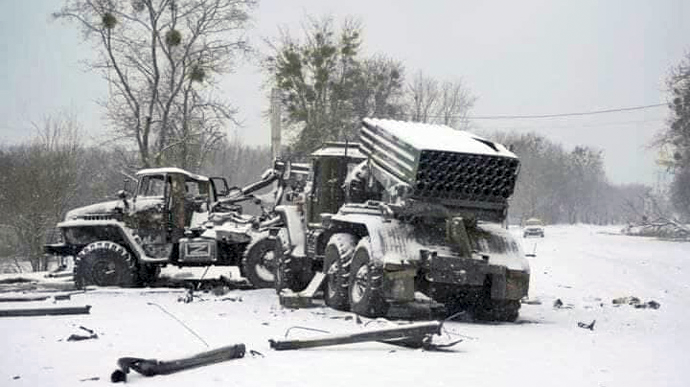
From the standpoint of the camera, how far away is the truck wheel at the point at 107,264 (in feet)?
58.8

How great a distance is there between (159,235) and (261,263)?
2.33 m

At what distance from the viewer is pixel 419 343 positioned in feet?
31.1

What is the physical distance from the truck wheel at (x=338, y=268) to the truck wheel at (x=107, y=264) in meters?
5.52

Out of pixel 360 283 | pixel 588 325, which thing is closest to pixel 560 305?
pixel 588 325

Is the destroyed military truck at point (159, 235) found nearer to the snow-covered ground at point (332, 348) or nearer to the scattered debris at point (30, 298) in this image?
the snow-covered ground at point (332, 348)

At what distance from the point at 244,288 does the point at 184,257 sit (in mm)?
1534

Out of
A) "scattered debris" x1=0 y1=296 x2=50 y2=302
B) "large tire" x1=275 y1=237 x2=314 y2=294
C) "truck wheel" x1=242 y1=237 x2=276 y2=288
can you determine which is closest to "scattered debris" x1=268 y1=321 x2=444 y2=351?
"scattered debris" x1=0 y1=296 x2=50 y2=302

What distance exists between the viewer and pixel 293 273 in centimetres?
1641

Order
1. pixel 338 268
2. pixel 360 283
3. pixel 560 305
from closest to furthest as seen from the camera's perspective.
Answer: pixel 360 283 < pixel 338 268 < pixel 560 305

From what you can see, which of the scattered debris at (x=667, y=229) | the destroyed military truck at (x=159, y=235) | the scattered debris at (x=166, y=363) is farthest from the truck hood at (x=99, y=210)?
the scattered debris at (x=667, y=229)

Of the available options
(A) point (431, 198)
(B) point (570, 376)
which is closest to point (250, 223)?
(A) point (431, 198)

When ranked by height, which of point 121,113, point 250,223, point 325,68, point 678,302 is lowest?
point 678,302

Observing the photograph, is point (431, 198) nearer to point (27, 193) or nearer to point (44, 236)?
point (27, 193)

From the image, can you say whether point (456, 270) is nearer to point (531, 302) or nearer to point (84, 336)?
point (531, 302)
